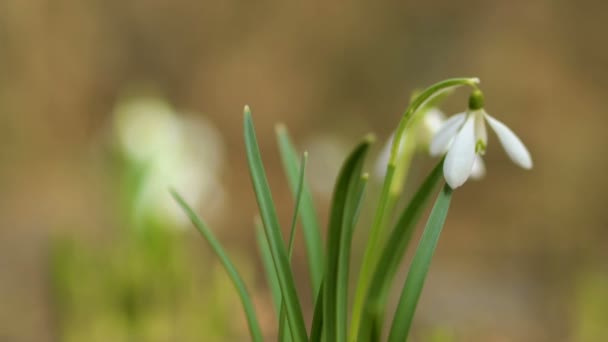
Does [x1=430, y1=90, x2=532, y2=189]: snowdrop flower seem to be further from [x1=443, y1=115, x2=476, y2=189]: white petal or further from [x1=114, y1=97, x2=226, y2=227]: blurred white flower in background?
[x1=114, y1=97, x2=226, y2=227]: blurred white flower in background

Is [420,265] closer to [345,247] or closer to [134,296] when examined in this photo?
[345,247]

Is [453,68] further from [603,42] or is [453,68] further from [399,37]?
[603,42]

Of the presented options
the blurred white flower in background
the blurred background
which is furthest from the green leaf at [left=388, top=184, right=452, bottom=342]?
the blurred background

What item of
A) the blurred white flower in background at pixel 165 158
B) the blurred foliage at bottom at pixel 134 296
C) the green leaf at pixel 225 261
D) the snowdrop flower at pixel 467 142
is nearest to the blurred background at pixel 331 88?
the blurred white flower in background at pixel 165 158

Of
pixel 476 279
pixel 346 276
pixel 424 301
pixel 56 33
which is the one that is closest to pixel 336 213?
pixel 346 276

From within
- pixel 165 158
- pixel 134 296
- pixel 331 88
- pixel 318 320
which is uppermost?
pixel 331 88

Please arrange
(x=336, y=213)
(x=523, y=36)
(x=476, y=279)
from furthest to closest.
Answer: (x=523, y=36)
(x=476, y=279)
(x=336, y=213)

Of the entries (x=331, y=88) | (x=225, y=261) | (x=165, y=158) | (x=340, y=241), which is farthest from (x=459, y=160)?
(x=331, y=88)

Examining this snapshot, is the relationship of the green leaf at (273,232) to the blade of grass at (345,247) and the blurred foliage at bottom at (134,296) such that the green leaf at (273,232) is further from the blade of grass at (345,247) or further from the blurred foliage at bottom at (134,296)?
the blurred foliage at bottom at (134,296)
